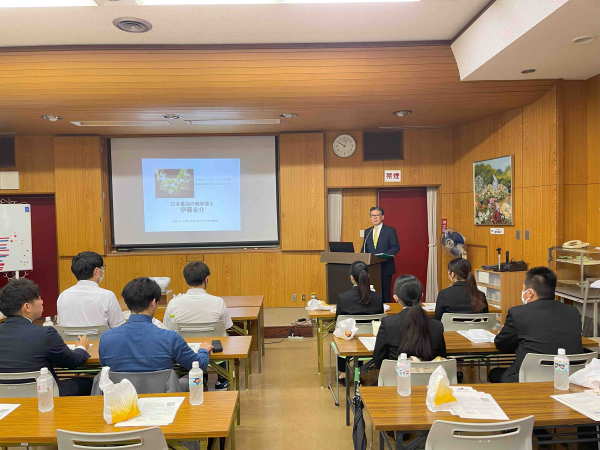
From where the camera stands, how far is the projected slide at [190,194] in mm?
6969

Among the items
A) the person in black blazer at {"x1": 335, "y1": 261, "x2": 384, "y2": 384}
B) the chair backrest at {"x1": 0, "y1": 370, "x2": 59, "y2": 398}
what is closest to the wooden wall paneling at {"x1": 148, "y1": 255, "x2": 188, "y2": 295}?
the person in black blazer at {"x1": 335, "y1": 261, "x2": 384, "y2": 384}

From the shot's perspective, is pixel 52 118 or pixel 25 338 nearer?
pixel 25 338

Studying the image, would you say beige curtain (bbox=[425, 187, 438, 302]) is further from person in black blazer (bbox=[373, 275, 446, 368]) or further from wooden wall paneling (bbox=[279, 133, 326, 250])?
person in black blazer (bbox=[373, 275, 446, 368])

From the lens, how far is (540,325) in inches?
97.7

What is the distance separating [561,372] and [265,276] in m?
5.23

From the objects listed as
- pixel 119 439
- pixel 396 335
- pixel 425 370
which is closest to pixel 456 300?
pixel 396 335

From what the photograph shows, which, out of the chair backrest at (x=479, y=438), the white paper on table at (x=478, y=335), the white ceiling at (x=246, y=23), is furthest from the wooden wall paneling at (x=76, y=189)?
the chair backrest at (x=479, y=438)

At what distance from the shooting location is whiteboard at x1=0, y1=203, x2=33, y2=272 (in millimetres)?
6133

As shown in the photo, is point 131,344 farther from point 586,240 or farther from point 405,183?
point 405,183

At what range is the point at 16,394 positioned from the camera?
226cm

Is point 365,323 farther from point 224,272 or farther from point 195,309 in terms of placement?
point 224,272

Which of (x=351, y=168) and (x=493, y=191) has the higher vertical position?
(x=351, y=168)

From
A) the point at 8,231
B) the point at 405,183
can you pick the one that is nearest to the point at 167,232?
the point at 8,231

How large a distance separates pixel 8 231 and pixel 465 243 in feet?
22.8
